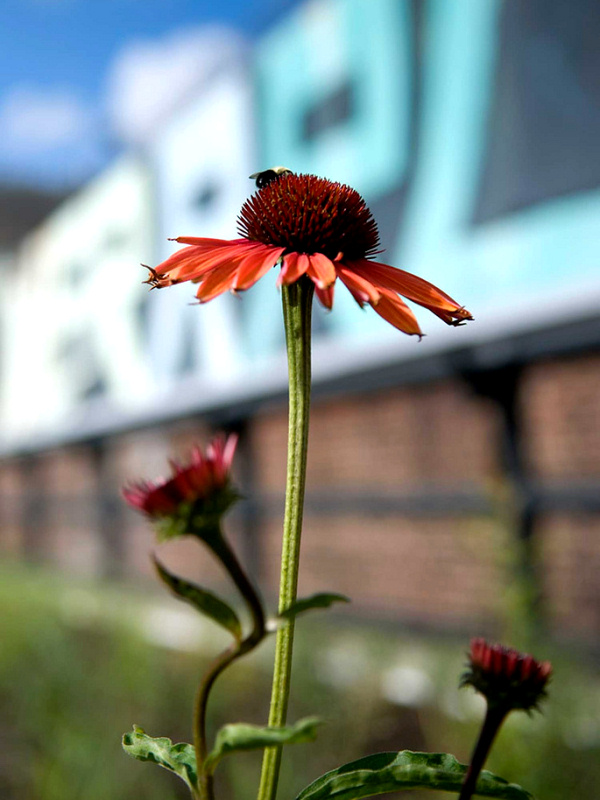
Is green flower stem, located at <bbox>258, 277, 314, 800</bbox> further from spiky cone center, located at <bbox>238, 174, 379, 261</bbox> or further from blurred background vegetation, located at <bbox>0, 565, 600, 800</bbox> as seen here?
blurred background vegetation, located at <bbox>0, 565, 600, 800</bbox>

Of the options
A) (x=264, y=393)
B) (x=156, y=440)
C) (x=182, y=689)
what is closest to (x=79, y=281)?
(x=156, y=440)

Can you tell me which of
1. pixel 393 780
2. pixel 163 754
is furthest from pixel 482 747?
pixel 163 754

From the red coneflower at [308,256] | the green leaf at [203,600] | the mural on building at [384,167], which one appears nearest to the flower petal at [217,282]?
the red coneflower at [308,256]

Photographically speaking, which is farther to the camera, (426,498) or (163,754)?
(426,498)

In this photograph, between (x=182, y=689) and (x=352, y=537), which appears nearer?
(x=182, y=689)

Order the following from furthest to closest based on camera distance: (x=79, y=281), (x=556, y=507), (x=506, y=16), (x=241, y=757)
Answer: (x=79, y=281) → (x=506, y=16) → (x=556, y=507) → (x=241, y=757)

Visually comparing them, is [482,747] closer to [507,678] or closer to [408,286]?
[507,678]

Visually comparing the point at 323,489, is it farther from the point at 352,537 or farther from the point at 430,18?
the point at 430,18

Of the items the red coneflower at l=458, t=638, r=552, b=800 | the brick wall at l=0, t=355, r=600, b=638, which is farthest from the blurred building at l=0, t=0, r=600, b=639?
the red coneflower at l=458, t=638, r=552, b=800
